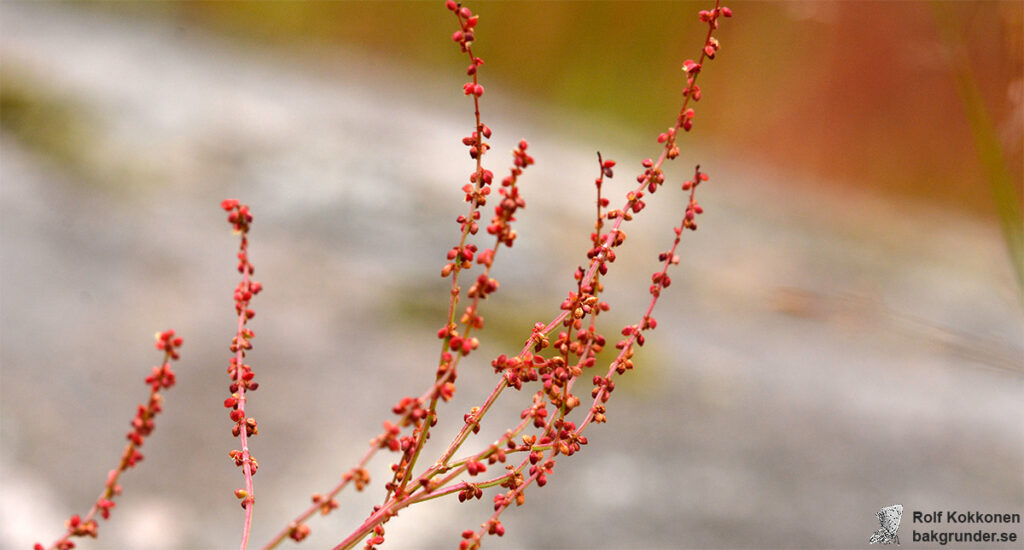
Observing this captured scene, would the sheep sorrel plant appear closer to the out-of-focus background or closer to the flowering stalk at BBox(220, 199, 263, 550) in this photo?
the flowering stalk at BBox(220, 199, 263, 550)

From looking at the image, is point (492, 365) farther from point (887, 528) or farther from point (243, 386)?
point (887, 528)

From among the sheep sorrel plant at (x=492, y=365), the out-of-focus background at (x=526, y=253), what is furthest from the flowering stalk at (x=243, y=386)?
the out-of-focus background at (x=526, y=253)

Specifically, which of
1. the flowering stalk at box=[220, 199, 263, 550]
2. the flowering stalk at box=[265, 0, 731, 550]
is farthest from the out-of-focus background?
the flowering stalk at box=[220, 199, 263, 550]

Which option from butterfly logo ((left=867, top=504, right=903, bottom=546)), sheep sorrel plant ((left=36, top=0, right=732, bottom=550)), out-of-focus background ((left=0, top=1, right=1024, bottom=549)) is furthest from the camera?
out-of-focus background ((left=0, top=1, right=1024, bottom=549))

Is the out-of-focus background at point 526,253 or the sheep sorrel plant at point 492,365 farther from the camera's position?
the out-of-focus background at point 526,253

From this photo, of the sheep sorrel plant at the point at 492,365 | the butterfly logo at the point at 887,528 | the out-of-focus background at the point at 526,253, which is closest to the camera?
the sheep sorrel plant at the point at 492,365

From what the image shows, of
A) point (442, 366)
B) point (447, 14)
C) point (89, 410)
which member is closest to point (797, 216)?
point (447, 14)

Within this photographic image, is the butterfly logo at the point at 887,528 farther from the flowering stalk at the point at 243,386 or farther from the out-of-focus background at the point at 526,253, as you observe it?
the flowering stalk at the point at 243,386

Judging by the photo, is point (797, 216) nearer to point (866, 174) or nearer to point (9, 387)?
point (866, 174)
